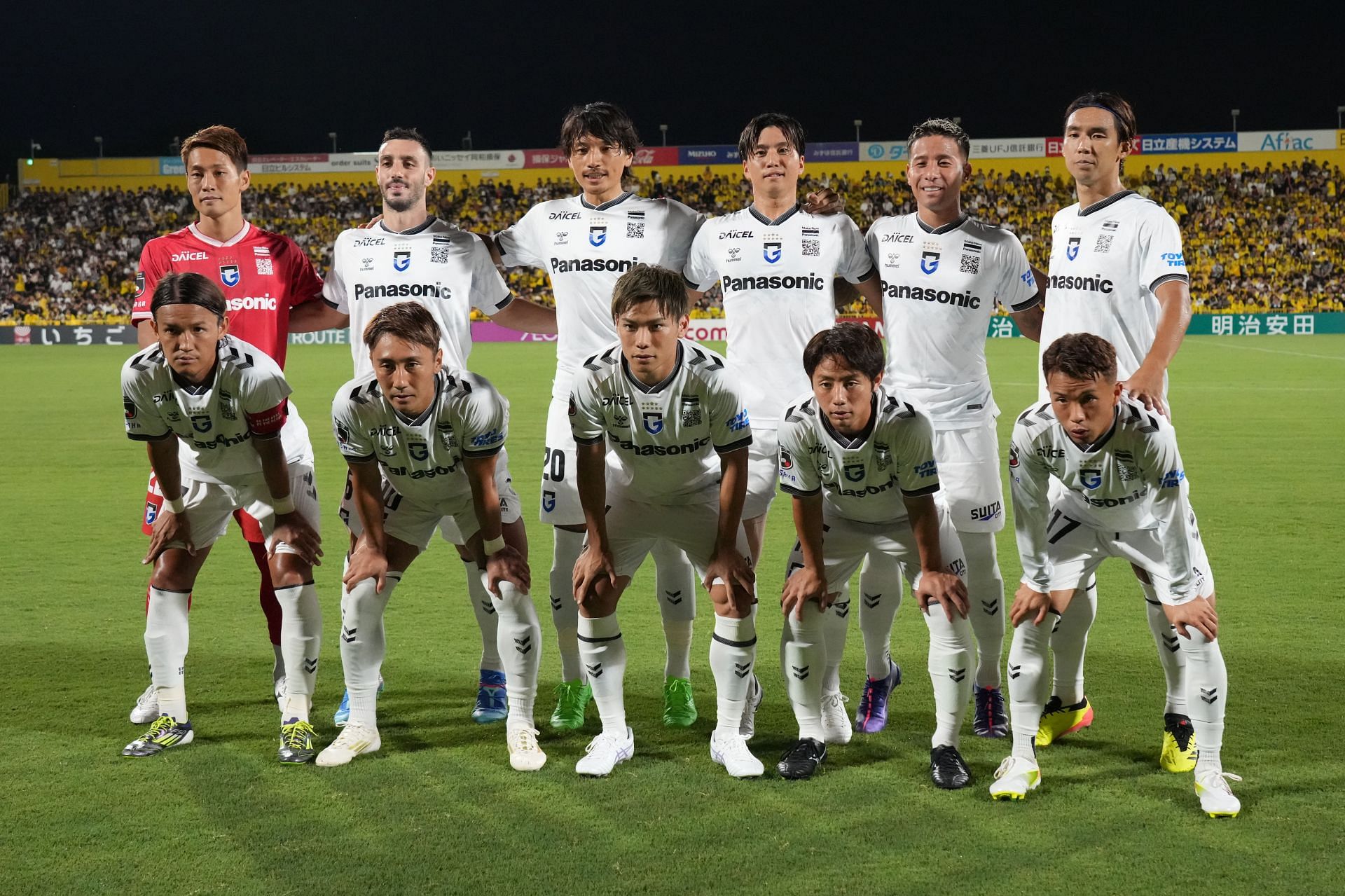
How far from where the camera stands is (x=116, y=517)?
9367 millimetres

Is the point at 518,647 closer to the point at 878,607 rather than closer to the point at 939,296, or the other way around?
the point at 878,607

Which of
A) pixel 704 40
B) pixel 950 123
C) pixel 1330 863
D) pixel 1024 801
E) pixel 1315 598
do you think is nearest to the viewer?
pixel 1330 863

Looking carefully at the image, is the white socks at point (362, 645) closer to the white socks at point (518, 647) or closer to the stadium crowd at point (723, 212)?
the white socks at point (518, 647)

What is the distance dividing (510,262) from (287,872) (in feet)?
9.70

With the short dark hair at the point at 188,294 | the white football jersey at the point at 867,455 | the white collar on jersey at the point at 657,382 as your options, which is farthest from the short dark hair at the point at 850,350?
the short dark hair at the point at 188,294

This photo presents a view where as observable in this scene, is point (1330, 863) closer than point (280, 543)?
Yes

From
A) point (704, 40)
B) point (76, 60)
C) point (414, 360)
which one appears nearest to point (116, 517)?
point (414, 360)

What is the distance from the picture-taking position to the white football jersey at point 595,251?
5113mm

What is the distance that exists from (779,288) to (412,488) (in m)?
1.74

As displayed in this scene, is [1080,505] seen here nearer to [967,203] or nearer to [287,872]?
[287,872]

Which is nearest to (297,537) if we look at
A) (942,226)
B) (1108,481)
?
(942,226)

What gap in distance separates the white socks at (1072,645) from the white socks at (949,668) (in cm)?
58

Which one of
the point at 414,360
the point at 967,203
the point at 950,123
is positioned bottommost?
the point at 414,360

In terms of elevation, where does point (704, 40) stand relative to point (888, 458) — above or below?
above
